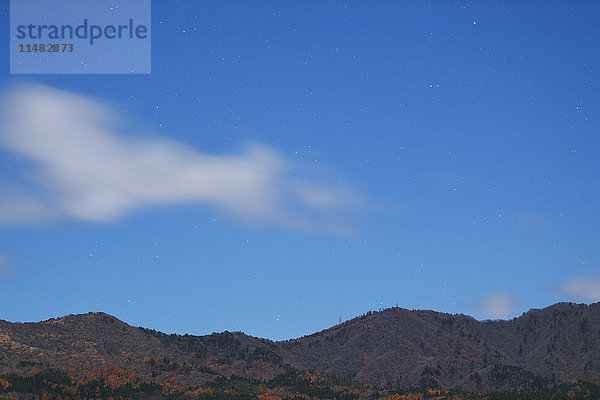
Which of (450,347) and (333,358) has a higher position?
(450,347)

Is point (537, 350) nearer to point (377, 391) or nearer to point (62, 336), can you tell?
point (377, 391)

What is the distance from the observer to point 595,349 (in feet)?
218

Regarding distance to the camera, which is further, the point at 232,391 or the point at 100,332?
the point at 100,332

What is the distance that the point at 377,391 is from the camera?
5034 centimetres

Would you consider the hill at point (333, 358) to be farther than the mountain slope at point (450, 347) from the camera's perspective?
No

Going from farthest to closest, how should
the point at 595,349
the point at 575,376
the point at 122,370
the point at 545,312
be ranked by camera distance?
the point at 545,312 < the point at 595,349 < the point at 575,376 < the point at 122,370

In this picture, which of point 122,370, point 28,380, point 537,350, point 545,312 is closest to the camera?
point 28,380

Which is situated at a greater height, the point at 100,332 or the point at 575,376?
the point at 100,332

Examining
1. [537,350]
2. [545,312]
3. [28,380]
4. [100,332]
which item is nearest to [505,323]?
[545,312]

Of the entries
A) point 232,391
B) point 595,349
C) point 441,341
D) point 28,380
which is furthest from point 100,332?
point 595,349

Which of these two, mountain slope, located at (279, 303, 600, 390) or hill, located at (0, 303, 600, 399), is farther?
mountain slope, located at (279, 303, 600, 390)

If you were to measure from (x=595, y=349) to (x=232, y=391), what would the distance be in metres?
45.5

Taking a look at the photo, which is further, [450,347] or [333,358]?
[450,347]

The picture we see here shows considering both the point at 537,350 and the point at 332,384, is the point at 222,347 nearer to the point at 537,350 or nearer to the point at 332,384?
the point at 332,384
